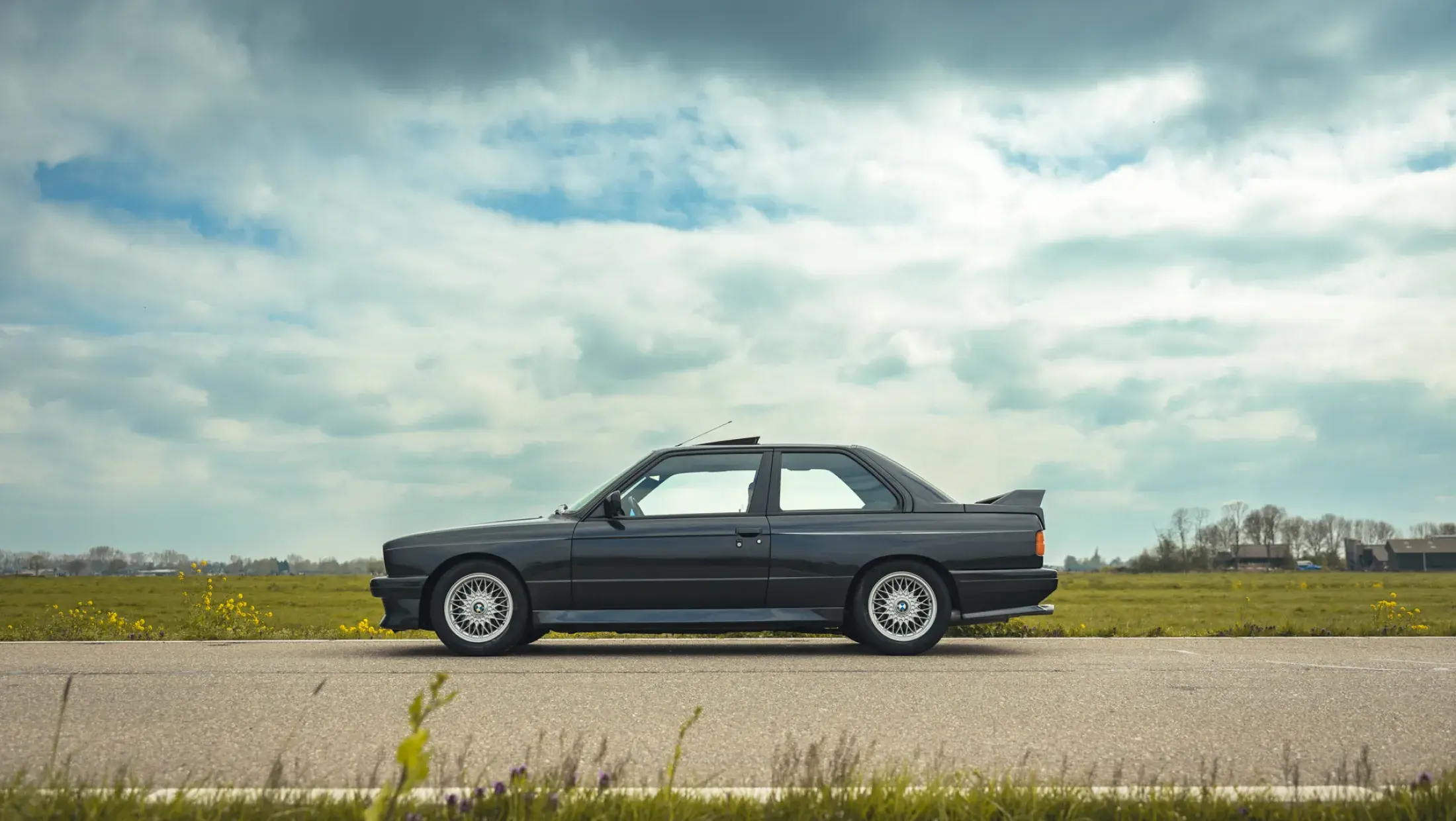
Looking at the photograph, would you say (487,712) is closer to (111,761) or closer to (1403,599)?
(111,761)

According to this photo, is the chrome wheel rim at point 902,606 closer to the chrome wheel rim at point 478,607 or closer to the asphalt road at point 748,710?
the asphalt road at point 748,710

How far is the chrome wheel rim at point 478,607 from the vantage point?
9250 mm

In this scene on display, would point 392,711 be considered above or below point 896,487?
below

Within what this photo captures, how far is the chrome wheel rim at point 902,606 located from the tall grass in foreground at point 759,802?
206 inches

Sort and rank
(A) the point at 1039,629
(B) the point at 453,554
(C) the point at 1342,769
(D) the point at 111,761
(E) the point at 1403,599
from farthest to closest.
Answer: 1. (E) the point at 1403,599
2. (A) the point at 1039,629
3. (B) the point at 453,554
4. (D) the point at 111,761
5. (C) the point at 1342,769

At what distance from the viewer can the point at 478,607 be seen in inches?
365

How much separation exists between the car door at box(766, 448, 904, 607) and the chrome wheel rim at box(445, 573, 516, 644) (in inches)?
79.0

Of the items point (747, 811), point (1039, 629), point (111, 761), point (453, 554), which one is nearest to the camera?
point (747, 811)

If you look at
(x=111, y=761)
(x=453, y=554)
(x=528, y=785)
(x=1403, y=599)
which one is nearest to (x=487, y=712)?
(x=111, y=761)

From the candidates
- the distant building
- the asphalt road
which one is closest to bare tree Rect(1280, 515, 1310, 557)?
the distant building

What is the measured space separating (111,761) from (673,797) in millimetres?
2521

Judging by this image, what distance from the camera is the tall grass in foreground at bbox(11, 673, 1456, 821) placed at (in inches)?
142

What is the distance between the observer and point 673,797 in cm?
376

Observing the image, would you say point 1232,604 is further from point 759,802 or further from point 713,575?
point 759,802
